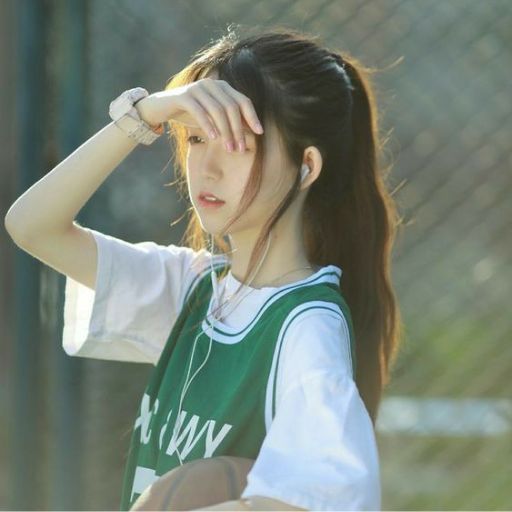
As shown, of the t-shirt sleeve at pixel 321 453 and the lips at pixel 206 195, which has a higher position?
the lips at pixel 206 195

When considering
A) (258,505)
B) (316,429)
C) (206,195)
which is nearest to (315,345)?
(316,429)

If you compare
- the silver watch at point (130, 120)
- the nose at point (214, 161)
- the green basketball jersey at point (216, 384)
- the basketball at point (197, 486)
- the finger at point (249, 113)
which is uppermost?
the silver watch at point (130, 120)

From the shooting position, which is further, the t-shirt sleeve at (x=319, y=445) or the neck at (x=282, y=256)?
the neck at (x=282, y=256)

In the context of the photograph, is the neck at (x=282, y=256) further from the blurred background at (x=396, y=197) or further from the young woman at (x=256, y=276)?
the blurred background at (x=396, y=197)

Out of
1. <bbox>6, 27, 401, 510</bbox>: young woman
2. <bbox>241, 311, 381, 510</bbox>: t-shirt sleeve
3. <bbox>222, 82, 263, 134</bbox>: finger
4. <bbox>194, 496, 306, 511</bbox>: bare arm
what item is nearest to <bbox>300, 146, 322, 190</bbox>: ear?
<bbox>6, 27, 401, 510</bbox>: young woman

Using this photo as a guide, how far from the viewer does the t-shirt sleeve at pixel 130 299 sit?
2.49 m

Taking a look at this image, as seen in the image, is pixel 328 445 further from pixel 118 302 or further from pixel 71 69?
pixel 71 69

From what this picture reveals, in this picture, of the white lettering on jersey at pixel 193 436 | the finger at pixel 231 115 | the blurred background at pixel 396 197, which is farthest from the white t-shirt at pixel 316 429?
the blurred background at pixel 396 197

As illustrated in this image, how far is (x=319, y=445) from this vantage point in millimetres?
1876

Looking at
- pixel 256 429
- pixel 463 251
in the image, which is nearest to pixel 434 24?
pixel 463 251

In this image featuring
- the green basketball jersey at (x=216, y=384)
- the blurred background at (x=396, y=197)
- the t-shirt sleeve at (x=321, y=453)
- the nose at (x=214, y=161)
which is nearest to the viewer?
the t-shirt sleeve at (x=321, y=453)

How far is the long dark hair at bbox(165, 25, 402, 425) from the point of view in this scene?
7.29 ft

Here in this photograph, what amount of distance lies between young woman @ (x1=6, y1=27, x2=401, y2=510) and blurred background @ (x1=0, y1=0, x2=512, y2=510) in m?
0.51

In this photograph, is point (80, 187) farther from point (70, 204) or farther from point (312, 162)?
point (312, 162)
